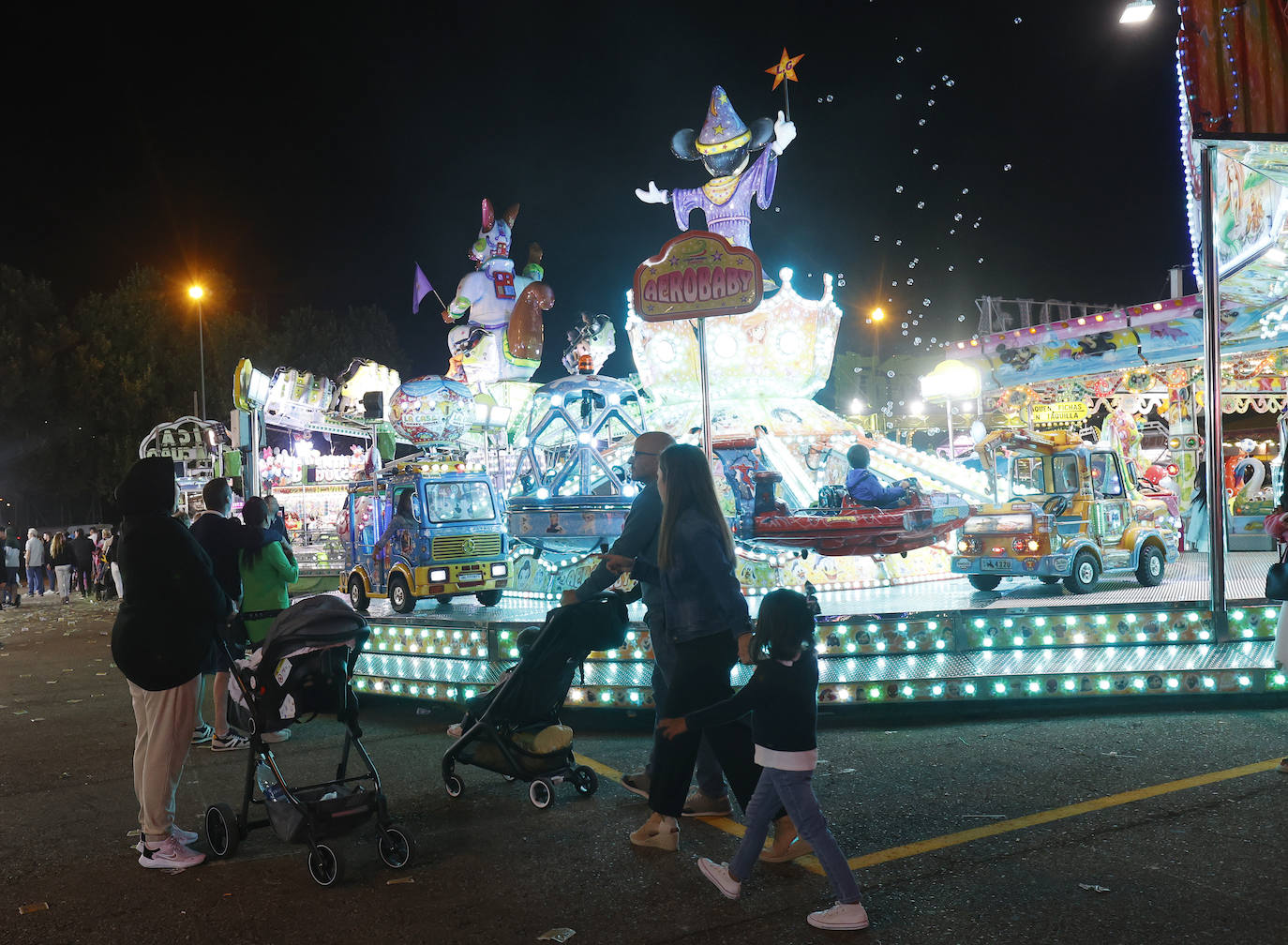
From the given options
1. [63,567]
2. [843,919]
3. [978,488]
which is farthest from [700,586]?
[63,567]

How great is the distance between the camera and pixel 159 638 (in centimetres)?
476

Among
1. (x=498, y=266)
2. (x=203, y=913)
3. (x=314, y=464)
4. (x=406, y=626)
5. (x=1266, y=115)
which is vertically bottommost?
(x=203, y=913)

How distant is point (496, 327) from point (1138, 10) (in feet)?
63.0

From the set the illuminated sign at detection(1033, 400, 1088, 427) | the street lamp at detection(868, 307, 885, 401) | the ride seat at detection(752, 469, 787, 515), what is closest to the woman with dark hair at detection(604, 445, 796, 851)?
the ride seat at detection(752, 469, 787, 515)

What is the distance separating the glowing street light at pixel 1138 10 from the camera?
7496 mm

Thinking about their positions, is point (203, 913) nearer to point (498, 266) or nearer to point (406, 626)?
point (406, 626)

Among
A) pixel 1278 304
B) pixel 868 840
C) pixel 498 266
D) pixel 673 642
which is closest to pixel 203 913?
pixel 673 642

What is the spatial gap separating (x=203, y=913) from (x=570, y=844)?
1.63 m

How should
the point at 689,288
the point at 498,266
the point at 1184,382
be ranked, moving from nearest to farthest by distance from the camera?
the point at 689,288 → the point at 1184,382 → the point at 498,266

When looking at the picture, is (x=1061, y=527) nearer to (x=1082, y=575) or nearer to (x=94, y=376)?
(x=1082, y=575)

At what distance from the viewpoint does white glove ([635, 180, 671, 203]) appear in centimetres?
1714

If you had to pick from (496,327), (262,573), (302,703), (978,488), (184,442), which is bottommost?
Result: (302,703)

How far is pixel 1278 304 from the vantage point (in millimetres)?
14070

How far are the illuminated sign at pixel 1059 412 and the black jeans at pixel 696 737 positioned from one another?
18.6 m
